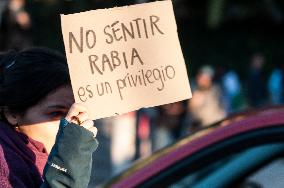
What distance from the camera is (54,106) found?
8.39ft

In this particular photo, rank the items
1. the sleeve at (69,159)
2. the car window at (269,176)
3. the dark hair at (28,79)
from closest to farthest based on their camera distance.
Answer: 1. the sleeve at (69,159)
2. the dark hair at (28,79)
3. the car window at (269,176)

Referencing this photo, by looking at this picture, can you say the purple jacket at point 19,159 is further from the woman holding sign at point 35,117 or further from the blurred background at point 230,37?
the blurred background at point 230,37

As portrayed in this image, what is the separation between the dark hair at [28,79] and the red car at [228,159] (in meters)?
0.97

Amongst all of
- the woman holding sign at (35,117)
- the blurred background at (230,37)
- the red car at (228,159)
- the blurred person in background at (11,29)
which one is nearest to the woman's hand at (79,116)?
the woman holding sign at (35,117)

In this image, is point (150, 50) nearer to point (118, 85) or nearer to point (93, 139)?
point (118, 85)

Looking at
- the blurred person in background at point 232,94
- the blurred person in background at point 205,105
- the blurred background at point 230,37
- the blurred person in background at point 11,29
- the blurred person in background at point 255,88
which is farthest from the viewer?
the blurred background at point 230,37

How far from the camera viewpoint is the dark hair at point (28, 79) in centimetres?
255

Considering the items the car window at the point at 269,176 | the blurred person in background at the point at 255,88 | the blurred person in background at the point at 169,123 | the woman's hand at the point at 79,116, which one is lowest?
the blurred person in background at the point at 255,88

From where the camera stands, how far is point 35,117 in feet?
8.39

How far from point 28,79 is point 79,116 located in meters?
0.20

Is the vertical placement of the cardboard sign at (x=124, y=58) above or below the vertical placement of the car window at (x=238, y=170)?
above

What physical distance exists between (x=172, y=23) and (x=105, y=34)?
294 mm

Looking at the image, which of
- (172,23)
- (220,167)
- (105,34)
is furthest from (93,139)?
(220,167)

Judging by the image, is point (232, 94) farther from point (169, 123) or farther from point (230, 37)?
point (230, 37)
